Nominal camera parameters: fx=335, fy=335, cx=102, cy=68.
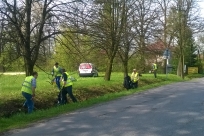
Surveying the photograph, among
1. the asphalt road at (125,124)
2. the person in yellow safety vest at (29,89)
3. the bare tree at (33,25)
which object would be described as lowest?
the asphalt road at (125,124)

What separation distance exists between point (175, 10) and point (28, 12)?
29.1m

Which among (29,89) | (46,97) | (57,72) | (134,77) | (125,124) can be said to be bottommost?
(125,124)

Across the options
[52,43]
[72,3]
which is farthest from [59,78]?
[72,3]

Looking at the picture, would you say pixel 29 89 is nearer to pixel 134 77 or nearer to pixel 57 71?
pixel 57 71

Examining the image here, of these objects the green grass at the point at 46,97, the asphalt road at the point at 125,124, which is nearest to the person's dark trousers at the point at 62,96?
the green grass at the point at 46,97

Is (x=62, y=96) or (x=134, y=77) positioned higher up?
(x=134, y=77)

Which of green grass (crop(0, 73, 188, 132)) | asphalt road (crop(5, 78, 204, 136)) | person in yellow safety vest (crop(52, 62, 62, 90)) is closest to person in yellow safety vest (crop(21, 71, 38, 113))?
green grass (crop(0, 73, 188, 132))

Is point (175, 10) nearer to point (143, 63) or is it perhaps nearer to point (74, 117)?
point (143, 63)

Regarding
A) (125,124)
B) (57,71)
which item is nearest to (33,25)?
(57,71)

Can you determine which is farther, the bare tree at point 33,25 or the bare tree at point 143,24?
the bare tree at point 143,24

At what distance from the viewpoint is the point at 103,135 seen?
7629 millimetres

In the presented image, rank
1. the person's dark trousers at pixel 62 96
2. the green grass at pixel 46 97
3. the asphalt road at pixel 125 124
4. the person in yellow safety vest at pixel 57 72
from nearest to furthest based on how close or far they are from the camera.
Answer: the asphalt road at pixel 125 124 → the green grass at pixel 46 97 → the person's dark trousers at pixel 62 96 → the person in yellow safety vest at pixel 57 72

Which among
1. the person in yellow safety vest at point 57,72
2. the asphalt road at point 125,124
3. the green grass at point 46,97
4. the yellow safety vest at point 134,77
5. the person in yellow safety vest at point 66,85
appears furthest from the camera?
the yellow safety vest at point 134,77

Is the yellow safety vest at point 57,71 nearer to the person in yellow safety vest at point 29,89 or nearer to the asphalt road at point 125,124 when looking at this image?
the person in yellow safety vest at point 29,89
